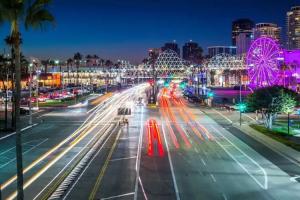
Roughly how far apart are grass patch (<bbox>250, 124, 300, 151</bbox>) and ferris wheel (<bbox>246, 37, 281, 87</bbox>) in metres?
46.2

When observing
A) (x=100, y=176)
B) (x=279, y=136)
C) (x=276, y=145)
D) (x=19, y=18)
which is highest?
(x=19, y=18)

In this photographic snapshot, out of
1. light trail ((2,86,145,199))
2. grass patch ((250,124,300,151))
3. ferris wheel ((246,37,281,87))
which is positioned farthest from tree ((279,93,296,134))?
ferris wheel ((246,37,281,87))

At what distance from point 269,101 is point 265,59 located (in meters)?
50.5

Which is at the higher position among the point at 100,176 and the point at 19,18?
the point at 19,18

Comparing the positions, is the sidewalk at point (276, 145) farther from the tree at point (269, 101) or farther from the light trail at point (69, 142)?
the light trail at point (69, 142)

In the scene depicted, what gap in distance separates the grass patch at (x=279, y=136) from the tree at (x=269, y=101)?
1.87m

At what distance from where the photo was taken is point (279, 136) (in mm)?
52000

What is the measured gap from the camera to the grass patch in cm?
A: 4572

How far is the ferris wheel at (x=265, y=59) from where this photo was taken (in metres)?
105

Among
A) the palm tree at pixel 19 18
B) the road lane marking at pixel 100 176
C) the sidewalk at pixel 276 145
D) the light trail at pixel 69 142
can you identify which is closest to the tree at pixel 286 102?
the sidewalk at pixel 276 145

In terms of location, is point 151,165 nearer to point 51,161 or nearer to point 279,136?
point 51,161

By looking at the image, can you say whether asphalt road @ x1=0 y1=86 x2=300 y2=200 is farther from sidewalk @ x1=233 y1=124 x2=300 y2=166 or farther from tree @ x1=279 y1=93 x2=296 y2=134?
tree @ x1=279 y1=93 x2=296 y2=134

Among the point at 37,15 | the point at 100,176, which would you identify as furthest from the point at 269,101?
the point at 37,15

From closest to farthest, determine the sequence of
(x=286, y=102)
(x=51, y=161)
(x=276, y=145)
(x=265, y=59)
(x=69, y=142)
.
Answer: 1. (x=51, y=161)
2. (x=276, y=145)
3. (x=69, y=142)
4. (x=286, y=102)
5. (x=265, y=59)
